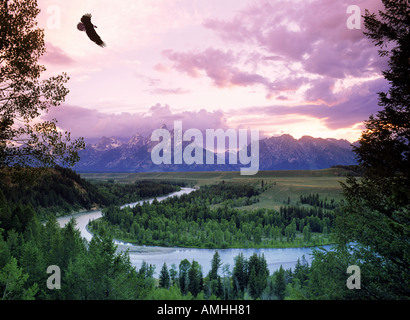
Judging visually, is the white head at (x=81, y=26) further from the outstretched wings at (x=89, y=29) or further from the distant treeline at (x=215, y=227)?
the distant treeline at (x=215, y=227)

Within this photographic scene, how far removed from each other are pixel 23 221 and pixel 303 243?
78.1 m

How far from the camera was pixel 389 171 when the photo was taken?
11.9m

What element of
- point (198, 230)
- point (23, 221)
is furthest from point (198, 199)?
point (23, 221)

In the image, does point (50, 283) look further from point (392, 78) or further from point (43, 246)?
point (392, 78)

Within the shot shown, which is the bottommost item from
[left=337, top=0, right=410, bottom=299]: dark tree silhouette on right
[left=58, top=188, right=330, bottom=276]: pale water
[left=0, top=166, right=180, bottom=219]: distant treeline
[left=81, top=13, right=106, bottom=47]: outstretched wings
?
[left=58, top=188, right=330, bottom=276]: pale water

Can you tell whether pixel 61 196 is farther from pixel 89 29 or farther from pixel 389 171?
pixel 389 171

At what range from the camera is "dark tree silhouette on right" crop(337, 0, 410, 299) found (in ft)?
36.9

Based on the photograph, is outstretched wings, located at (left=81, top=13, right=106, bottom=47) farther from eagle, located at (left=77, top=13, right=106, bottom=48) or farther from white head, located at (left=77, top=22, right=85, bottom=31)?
white head, located at (left=77, top=22, right=85, bottom=31)

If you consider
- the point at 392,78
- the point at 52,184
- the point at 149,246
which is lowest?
the point at 149,246

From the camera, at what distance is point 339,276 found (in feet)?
46.3

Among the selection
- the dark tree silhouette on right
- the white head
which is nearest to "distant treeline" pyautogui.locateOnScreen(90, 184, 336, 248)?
the dark tree silhouette on right

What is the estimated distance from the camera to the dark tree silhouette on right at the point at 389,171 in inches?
443
